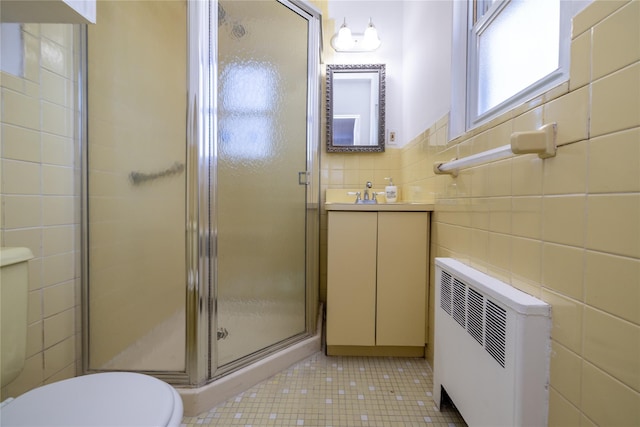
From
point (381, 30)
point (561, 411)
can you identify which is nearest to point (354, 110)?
point (381, 30)

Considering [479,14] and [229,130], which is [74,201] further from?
[479,14]

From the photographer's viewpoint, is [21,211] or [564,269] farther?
[21,211]

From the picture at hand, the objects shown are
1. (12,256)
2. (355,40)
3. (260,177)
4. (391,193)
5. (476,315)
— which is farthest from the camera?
(355,40)

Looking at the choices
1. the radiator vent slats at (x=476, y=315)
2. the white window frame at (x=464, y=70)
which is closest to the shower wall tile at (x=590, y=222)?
the radiator vent slats at (x=476, y=315)

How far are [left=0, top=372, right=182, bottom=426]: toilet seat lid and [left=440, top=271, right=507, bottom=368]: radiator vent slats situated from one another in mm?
766

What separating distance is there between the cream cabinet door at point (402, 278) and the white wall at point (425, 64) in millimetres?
553

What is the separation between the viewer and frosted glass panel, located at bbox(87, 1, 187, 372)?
3.67 ft

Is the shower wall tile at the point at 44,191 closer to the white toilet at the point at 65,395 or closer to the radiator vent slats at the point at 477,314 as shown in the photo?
the white toilet at the point at 65,395

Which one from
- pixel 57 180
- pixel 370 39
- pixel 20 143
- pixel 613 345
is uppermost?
pixel 370 39

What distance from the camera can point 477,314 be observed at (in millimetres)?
820

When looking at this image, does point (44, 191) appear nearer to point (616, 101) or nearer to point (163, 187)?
point (163, 187)

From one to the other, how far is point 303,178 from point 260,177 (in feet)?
0.93

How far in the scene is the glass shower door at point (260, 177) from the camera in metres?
1.22

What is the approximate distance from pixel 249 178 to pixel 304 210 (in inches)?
15.6
